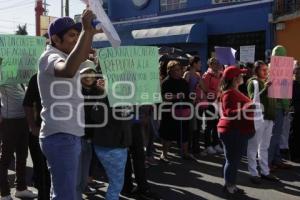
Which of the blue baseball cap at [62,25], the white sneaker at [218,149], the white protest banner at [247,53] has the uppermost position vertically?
the white protest banner at [247,53]

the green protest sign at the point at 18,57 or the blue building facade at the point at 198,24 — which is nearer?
the green protest sign at the point at 18,57

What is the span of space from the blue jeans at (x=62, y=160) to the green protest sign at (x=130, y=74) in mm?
1400

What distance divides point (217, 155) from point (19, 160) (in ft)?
13.1

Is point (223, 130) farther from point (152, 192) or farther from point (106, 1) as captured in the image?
A: point (106, 1)

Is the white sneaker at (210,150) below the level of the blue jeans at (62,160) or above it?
below

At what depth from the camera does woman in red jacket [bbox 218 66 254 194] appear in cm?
538

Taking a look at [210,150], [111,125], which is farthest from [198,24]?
[111,125]

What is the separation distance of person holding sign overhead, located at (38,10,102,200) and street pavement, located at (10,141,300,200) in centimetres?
259

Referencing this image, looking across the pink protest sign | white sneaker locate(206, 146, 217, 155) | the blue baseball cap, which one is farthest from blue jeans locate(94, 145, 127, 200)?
white sneaker locate(206, 146, 217, 155)

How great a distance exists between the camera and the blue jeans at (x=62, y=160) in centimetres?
311

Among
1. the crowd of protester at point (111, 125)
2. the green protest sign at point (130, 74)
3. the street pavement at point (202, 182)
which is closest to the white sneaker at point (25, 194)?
the crowd of protester at point (111, 125)

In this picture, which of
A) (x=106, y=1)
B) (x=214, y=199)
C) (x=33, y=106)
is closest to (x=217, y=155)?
(x=214, y=199)

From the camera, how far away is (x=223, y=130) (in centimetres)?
545

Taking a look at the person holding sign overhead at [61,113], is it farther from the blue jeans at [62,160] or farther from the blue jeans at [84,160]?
the blue jeans at [84,160]
